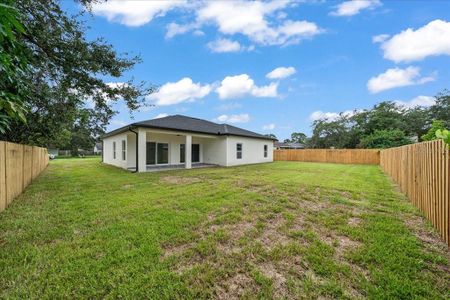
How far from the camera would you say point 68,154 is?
155ft

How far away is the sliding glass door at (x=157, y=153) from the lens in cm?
1499

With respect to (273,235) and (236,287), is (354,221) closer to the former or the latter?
(273,235)

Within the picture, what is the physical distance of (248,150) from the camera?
1938cm

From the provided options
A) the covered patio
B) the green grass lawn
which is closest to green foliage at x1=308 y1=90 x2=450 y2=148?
the covered patio

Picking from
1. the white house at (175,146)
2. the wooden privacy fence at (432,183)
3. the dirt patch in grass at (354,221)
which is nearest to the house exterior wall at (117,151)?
the white house at (175,146)

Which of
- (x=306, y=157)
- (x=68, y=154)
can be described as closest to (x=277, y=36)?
(x=306, y=157)

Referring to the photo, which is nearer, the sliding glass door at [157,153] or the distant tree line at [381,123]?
the sliding glass door at [157,153]

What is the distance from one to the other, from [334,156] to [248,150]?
10572mm

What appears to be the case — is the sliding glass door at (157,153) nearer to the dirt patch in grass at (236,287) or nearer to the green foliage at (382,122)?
the dirt patch in grass at (236,287)

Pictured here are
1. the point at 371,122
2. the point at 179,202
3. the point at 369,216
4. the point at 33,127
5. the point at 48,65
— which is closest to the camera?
the point at 369,216

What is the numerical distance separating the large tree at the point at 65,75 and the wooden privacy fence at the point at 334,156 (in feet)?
67.2

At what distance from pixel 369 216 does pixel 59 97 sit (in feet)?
31.6

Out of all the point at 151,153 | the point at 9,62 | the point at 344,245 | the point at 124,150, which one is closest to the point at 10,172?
the point at 9,62

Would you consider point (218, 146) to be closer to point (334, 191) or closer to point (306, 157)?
point (334, 191)
